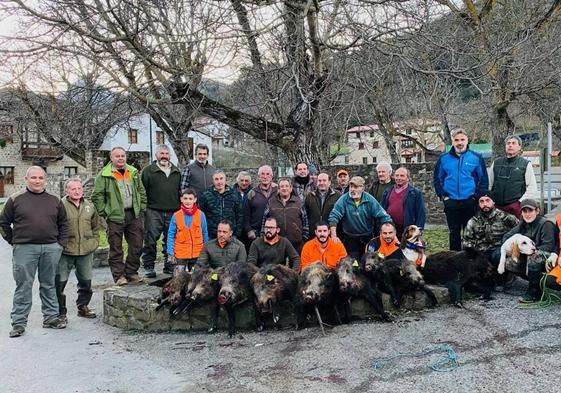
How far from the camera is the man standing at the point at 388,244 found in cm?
669

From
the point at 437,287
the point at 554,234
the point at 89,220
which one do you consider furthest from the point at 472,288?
the point at 89,220

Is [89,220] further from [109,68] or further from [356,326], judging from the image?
[109,68]

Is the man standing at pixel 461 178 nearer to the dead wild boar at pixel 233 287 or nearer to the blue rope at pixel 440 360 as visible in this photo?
the blue rope at pixel 440 360

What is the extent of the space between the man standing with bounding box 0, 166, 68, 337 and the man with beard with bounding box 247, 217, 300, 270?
2.45 meters

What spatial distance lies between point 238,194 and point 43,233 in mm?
2696

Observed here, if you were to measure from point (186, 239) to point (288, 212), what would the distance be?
1.44 m

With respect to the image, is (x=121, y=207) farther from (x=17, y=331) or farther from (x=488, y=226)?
(x=488, y=226)

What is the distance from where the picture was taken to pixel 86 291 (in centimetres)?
708

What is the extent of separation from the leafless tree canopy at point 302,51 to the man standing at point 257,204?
4.85 feet

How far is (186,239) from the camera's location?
6965 millimetres

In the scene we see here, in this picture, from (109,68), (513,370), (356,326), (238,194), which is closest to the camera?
(513,370)

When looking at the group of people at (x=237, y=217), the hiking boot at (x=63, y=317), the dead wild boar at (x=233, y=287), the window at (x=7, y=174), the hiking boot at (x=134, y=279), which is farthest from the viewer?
the window at (x=7, y=174)

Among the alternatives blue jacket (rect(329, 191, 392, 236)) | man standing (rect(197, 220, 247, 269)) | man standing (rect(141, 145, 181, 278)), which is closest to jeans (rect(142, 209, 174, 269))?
man standing (rect(141, 145, 181, 278))

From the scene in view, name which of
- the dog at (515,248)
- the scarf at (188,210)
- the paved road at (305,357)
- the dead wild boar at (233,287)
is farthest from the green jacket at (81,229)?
the dog at (515,248)
